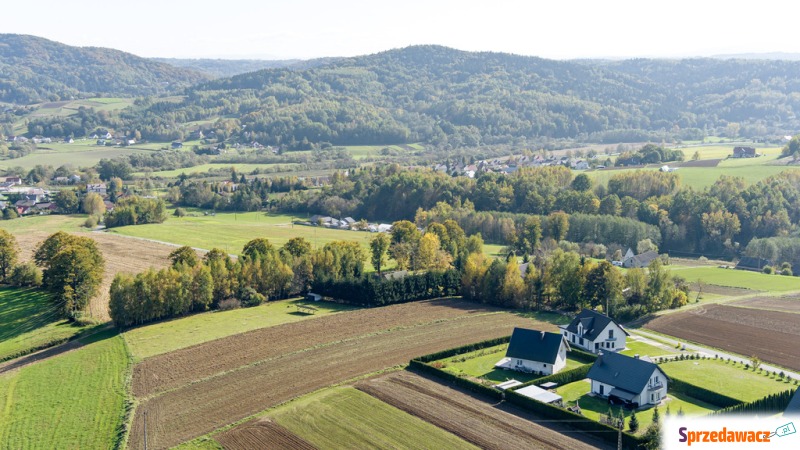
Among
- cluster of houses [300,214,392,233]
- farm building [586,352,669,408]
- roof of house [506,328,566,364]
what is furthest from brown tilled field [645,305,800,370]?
cluster of houses [300,214,392,233]

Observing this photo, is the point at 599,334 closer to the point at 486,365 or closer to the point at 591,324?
the point at 591,324

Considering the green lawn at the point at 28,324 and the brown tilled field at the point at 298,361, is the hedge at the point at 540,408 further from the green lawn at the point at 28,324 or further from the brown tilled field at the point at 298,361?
the green lawn at the point at 28,324

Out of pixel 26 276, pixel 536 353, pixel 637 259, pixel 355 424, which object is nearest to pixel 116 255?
pixel 26 276

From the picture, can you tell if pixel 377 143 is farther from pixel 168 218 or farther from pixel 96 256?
pixel 96 256

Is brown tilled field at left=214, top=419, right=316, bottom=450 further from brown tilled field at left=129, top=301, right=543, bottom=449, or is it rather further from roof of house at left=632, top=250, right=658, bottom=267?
roof of house at left=632, top=250, right=658, bottom=267

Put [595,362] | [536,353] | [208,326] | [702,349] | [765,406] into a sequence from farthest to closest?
1. [208,326]
2. [702,349]
3. [536,353]
4. [595,362]
5. [765,406]

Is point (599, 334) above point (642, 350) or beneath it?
above

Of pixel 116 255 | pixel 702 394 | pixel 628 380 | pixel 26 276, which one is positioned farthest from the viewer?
pixel 116 255
